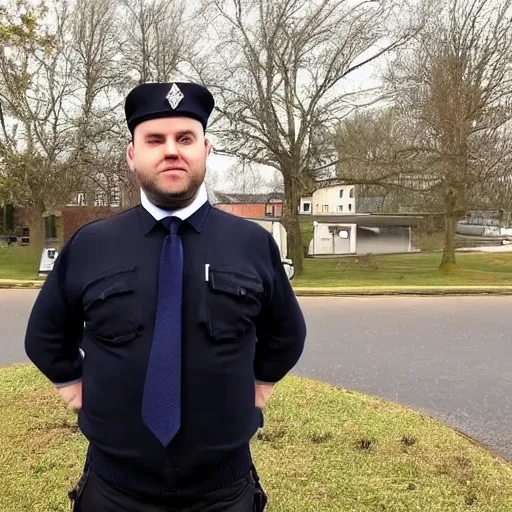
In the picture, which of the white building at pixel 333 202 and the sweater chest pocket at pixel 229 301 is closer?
the sweater chest pocket at pixel 229 301

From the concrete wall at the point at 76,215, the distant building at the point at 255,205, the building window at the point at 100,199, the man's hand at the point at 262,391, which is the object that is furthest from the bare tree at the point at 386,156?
the distant building at the point at 255,205

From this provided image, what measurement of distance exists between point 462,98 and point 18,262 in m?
19.6

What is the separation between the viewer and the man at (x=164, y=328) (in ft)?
5.51

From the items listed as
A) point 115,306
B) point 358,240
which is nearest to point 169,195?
point 115,306

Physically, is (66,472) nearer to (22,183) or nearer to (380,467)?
(380,467)

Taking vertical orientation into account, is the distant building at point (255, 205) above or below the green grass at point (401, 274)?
above

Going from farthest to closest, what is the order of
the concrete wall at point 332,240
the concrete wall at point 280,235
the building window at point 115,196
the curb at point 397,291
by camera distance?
the concrete wall at point 332,240
the building window at point 115,196
the concrete wall at point 280,235
the curb at point 397,291

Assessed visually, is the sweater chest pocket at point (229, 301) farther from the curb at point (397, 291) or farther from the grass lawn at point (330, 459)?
the curb at point (397, 291)

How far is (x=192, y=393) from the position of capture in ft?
5.56

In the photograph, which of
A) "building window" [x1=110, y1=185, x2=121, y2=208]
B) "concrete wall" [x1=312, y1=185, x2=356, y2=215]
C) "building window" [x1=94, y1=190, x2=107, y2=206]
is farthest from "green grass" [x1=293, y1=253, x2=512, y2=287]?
"concrete wall" [x1=312, y1=185, x2=356, y2=215]

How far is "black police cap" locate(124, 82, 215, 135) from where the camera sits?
70.4 inches

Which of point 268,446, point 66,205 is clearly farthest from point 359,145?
point 268,446

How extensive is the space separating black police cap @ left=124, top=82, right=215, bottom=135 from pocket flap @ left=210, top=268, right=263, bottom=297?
48 centimetres

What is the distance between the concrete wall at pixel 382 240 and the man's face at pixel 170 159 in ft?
117
